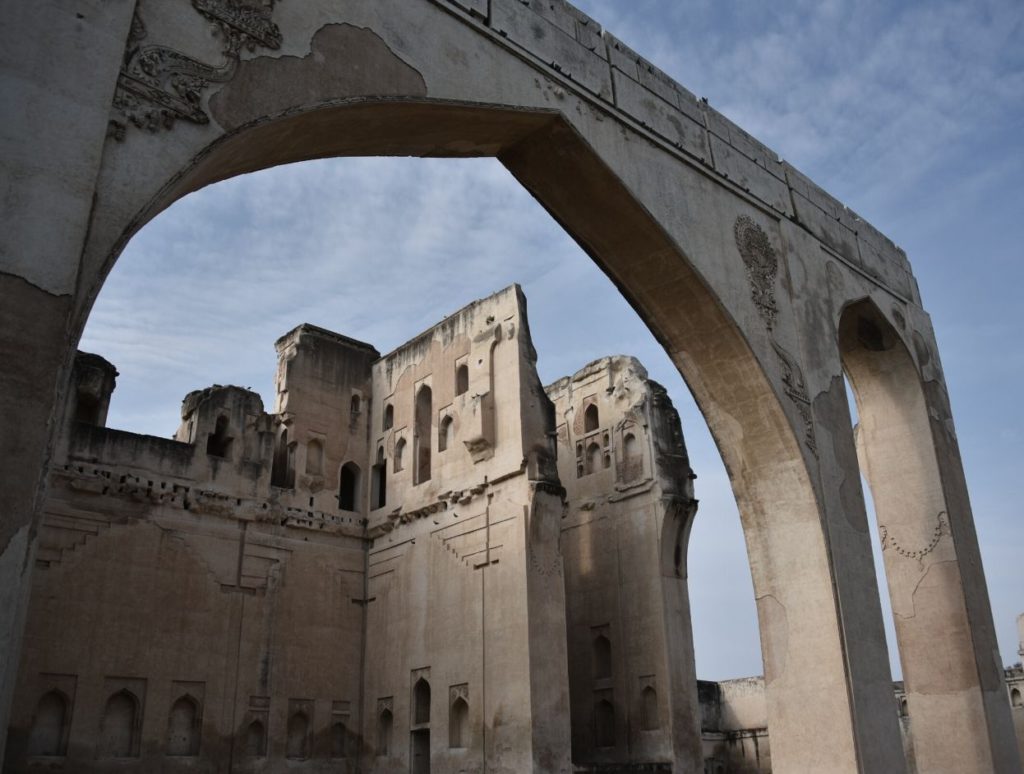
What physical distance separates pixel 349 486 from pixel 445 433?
2847 mm

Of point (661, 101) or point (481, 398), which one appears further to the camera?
point (481, 398)

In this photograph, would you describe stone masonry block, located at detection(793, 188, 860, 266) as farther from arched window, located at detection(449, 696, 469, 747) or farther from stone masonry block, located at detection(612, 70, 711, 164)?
arched window, located at detection(449, 696, 469, 747)

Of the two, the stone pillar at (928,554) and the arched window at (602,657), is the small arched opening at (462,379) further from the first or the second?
the stone pillar at (928,554)

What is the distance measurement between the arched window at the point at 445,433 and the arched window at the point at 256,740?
537 cm

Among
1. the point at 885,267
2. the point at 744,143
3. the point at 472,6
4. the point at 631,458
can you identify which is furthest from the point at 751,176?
the point at 631,458

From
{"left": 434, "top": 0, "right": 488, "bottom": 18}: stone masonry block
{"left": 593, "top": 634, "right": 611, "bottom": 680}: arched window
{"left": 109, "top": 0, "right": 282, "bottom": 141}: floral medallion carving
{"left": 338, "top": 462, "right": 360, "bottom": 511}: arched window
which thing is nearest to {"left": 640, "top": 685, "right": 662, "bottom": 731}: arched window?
{"left": 593, "top": 634, "right": 611, "bottom": 680}: arched window

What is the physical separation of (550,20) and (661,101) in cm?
124

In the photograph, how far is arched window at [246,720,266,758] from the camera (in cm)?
1492

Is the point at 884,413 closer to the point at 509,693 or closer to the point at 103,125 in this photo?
the point at 509,693

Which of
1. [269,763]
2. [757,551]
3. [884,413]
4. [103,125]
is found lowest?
[269,763]

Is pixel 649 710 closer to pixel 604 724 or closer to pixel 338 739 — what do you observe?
pixel 604 724

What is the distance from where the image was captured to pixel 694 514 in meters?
16.6

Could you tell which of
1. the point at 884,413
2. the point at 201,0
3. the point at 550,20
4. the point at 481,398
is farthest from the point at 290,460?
the point at 201,0

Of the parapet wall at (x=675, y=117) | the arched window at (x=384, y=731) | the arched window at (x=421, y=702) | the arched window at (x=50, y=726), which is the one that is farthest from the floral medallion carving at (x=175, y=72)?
the arched window at (x=384, y=731)
